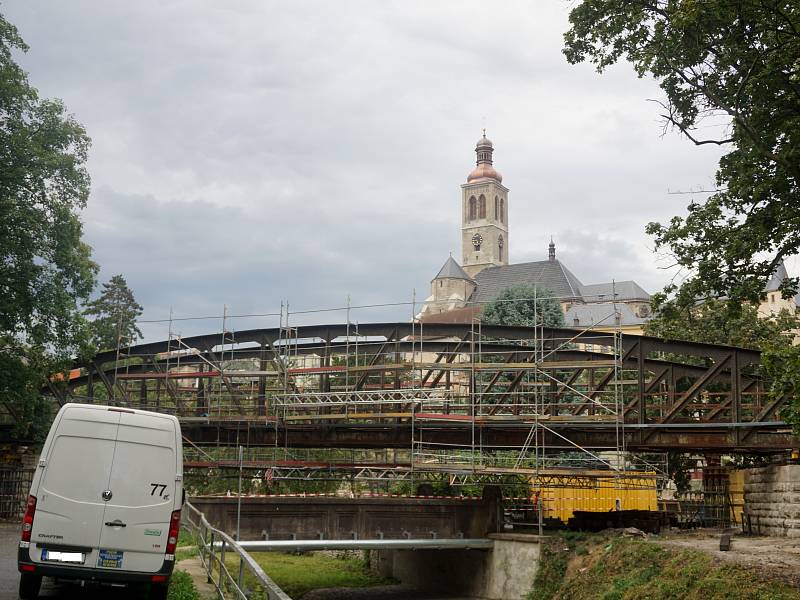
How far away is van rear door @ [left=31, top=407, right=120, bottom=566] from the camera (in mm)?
11609

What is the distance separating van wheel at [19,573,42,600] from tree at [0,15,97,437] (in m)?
22.0

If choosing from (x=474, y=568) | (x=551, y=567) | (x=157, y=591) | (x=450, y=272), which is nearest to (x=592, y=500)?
(x=474, y=568)

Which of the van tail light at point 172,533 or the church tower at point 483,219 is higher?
the church tower at point 483,219

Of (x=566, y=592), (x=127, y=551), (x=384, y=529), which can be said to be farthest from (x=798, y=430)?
(x=384, y=529)

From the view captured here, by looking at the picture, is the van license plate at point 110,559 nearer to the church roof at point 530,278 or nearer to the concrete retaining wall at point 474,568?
the concrete retaining wall at point 474,568

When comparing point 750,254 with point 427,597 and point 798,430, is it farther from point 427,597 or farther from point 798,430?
point 427,597

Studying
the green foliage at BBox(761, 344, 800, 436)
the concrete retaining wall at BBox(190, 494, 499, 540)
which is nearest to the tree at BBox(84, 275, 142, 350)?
the concrete retaining wall at BBox(190, 494, 499, 540)

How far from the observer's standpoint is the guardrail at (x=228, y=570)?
853 cm

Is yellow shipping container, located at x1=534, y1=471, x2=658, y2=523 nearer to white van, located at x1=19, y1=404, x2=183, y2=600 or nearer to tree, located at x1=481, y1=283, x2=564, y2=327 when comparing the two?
tree, located at x1=481, y1=283, x2=564, y2=327

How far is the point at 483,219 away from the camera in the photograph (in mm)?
153750

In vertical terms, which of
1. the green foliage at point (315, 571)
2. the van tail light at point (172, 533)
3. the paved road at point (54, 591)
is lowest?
the green foliage at point (315, 571)

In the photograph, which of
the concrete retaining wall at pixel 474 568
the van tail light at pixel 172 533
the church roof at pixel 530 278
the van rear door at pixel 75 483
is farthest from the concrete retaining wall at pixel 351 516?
the church roof at pixel 530 278

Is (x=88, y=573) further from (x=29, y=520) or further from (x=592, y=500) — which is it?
(x=592, y=500)

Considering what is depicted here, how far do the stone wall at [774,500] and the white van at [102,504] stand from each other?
62.2 feet
